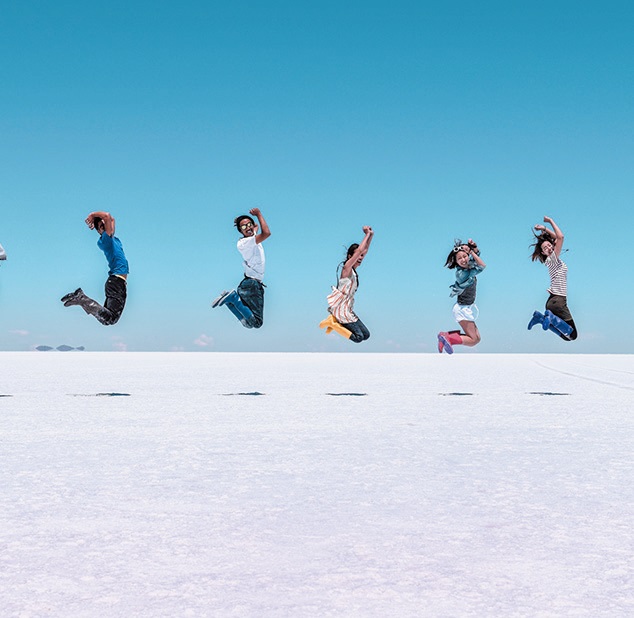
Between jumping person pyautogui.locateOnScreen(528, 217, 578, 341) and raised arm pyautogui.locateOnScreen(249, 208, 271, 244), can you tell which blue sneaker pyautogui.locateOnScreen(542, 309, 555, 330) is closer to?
jumping person pyautogui.locateOnScreen(528, 217, 578, 341)

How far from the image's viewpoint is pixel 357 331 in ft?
41.4

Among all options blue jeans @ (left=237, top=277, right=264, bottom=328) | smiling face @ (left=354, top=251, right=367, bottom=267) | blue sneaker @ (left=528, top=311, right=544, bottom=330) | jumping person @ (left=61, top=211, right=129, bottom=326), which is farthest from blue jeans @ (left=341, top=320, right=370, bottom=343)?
jumping person @ (left=61, top=211, right=129, bottom=326)

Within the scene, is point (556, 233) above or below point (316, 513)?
above

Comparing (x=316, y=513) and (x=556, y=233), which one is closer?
(x=316, y=513)

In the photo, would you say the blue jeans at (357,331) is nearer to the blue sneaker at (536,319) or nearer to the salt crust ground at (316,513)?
the salt crust ground at (316,513)

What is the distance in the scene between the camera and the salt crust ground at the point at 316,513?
375 centimetres

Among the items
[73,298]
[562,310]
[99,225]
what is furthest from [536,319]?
[73,298]

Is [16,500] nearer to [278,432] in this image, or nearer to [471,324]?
[278,432]

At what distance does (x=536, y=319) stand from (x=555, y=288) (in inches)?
23.6

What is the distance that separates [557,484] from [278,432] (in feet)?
12.2

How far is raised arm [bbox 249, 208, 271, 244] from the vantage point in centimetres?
1186

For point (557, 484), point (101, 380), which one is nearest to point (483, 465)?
point (557, 484)

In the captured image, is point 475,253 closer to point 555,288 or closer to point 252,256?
point 555,288

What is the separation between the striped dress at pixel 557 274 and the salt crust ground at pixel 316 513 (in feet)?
9.22
